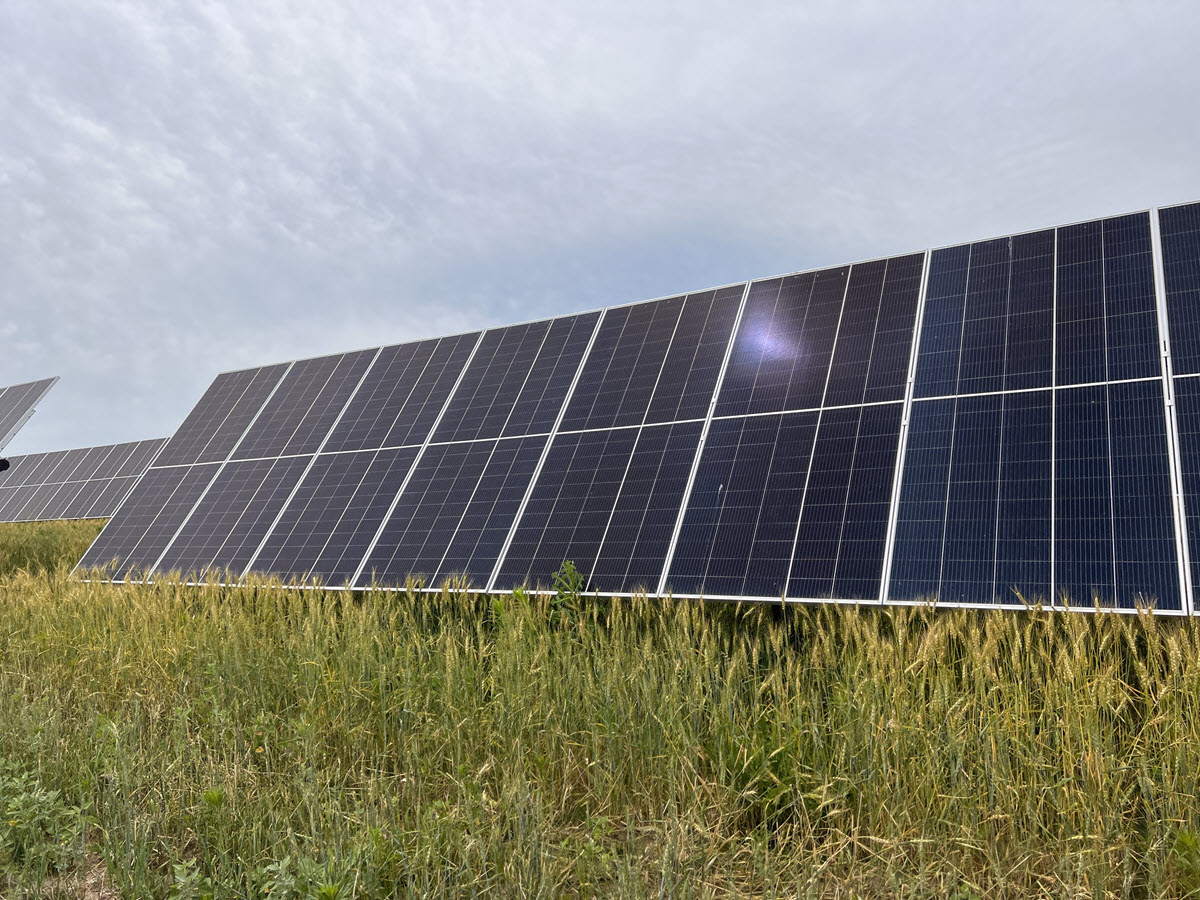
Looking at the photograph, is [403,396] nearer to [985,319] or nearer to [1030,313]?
[985,319]

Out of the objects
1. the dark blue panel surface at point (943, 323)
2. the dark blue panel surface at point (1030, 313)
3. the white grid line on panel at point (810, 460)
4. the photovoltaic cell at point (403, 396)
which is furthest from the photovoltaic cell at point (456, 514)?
the dark blue panel surface at point (1030, 313)

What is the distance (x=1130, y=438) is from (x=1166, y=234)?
9.99ft

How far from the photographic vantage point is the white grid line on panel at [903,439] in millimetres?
8227

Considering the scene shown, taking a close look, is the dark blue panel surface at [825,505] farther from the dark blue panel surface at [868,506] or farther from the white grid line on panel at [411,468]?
the white grid line on panel at [411,468]

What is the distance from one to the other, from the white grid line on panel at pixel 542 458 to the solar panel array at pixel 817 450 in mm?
36

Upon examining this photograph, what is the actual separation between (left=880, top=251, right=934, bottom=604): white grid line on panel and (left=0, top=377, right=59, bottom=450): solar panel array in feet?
66.5

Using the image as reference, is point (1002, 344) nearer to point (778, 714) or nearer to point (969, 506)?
point (969, 506)

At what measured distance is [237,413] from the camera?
18.2 meters

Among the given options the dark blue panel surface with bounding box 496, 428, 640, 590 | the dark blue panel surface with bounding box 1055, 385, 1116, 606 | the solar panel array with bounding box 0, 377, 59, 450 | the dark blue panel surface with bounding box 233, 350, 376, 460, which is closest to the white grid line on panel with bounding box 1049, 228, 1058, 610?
the dark blue panel surface with bounding box 1055, 385, 1116, 606

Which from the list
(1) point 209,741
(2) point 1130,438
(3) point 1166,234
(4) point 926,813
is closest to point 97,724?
(1) point 209,741

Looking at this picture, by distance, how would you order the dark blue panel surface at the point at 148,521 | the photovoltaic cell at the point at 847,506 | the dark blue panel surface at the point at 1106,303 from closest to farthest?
1. the photovoltaic cell at the point at 847,506
2. the dark blue panel surface at the point at 1106,303
3. the dark blue panel surface at the point at 148,521

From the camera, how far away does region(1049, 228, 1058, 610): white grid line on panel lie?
764 centimetres

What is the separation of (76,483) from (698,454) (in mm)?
33032

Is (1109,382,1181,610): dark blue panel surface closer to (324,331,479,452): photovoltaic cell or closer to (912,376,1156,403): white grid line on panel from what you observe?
(912,376,1156,403): white grid line on panel
